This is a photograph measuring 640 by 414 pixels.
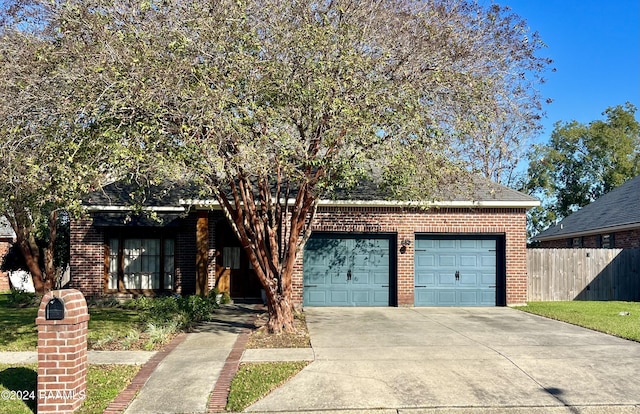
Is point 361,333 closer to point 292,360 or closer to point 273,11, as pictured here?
point 292,360

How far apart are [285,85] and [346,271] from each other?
782cm

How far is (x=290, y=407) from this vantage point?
6934 millimetres

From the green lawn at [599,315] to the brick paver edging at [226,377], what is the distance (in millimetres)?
7453

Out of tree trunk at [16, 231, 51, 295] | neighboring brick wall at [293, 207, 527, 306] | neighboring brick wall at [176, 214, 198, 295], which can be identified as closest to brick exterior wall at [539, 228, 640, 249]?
neighboring brick wall at [293, 207, 527, 306]

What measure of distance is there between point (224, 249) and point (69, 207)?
28.9 ft

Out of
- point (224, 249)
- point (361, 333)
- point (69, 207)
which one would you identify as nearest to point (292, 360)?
point (361, 333)

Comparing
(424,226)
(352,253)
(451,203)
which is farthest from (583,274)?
(352,253)

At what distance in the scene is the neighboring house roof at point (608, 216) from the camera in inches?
870

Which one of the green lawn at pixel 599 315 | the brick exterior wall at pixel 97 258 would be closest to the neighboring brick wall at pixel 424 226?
the green lawn at pixel 599 315

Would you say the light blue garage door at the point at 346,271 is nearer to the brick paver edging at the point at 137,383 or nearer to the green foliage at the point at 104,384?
the brick paver edging at the point at 137,383

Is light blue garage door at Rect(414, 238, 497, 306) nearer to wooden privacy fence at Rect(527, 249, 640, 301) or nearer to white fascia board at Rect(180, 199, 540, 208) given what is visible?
white fascia board at Rect(180, 199, 540, 208)

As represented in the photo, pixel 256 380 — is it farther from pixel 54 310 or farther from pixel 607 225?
pixel 607 225

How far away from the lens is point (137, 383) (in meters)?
7.86

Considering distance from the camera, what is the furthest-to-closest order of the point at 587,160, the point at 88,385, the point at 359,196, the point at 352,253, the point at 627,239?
the point at 587,160
the point at 627,239
the point at 352,253
the point at 359,196
the point at 88,385
